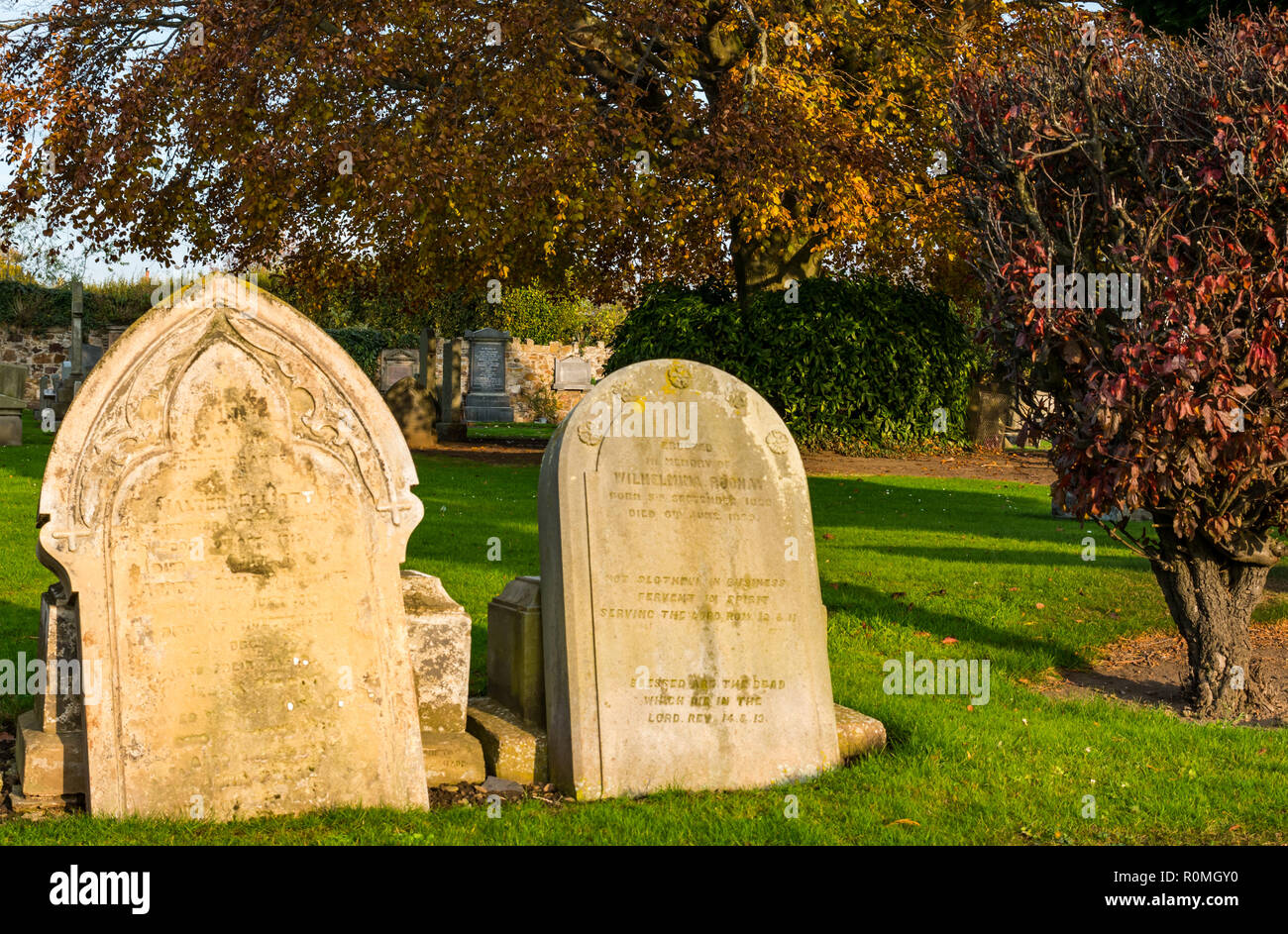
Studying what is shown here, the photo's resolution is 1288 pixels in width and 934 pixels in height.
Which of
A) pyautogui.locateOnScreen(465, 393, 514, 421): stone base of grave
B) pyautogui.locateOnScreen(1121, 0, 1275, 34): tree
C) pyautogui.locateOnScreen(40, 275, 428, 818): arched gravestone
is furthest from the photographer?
pyautogui.locateOnScreen(465, 393, 514, 421): stone base of grave

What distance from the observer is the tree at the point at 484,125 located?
15.1m

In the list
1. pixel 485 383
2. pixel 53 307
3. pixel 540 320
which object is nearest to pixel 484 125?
pixel 485 383

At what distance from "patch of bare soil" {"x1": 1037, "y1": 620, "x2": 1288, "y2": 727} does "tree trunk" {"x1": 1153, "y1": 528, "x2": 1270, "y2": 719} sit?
0.12m

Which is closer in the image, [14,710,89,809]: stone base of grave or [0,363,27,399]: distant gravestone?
[14,710,89,809]: stone base of grave

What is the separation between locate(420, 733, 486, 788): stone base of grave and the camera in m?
4.99

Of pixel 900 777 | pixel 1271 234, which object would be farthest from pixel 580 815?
pixel 1271 234

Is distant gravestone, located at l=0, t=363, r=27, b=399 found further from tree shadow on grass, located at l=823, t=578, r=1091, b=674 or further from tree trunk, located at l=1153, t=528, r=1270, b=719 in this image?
tree trunk, located at l=1153, t=528, r=1270, b=719

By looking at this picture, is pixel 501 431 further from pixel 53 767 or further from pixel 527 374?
pixel 53 767

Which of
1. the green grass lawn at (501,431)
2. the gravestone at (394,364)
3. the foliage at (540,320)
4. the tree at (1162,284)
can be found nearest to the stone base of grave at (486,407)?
the green grass lawn at (501,431)

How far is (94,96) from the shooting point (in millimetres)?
16719

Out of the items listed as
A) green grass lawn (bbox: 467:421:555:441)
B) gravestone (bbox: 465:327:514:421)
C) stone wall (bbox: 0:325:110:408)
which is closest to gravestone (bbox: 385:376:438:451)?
green grass lawn (bbox: 467:421:555:441)

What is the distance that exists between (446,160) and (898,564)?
8.32m

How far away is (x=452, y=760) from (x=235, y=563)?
4.20 feet

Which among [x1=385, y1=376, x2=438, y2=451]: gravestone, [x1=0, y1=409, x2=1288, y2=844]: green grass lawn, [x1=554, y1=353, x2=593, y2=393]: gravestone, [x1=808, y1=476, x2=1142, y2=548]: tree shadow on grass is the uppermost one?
[x1=554, y1=353, x2=593, y2=393]: gravestone
